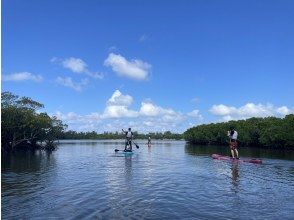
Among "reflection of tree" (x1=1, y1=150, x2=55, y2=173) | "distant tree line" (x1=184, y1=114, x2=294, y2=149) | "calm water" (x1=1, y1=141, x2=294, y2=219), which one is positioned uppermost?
"distant tree line" (x1=184, y1=114, x2=294, y2=149)

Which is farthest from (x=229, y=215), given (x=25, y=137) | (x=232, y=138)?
(x=25, y=137)

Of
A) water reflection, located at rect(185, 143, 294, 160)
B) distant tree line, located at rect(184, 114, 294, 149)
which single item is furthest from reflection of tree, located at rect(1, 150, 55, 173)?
distant tree line, located at rect(184, 114, 294, 149)

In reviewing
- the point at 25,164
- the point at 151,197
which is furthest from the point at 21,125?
the point at 151,197

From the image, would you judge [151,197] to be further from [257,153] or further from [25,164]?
[257,153]

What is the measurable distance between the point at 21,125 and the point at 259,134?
64.9 meters

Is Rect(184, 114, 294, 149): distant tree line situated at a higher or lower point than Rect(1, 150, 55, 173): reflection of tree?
higher

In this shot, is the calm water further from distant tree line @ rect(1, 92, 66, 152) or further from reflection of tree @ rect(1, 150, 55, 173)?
distant tree line @ rect(1, 92, 66, 152)

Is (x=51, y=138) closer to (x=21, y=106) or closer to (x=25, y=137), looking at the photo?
(x=25, y=137)

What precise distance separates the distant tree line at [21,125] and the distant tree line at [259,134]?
40163 millimetres

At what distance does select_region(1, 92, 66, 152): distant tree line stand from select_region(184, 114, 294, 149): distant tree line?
4016cm

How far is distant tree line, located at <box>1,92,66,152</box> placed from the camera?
7231 cm

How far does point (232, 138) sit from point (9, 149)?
51.0m

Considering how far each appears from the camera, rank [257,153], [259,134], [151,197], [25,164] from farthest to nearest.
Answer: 1. [259,134]
2. [257,153]
3. [25,164]
4. [151,197]

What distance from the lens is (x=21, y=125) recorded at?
73188mm
